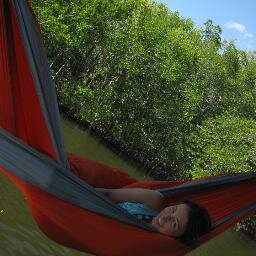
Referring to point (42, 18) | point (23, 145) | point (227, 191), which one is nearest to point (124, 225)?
point (23, 145)

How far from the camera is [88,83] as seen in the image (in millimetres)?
19125

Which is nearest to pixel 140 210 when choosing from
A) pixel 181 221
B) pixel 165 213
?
pixel 165 213

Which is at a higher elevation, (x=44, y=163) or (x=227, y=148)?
(x=227, y=148)

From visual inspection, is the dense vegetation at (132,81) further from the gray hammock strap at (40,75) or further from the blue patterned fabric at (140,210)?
the gray hammock strap at (40,75)

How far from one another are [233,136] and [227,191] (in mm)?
12013

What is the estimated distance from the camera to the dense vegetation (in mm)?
16922

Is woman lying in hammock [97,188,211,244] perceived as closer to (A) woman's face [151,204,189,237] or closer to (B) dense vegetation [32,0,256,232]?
(A) woman's face [151,204,189,237]

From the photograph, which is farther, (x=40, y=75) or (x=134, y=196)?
(x=134, y=196)

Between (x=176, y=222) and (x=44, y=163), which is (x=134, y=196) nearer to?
(x=176, y=222)

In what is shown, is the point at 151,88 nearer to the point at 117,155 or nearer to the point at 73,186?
the point at 117,155

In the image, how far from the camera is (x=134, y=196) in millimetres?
3242

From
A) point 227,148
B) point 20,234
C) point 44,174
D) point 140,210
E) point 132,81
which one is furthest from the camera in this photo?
point 132,81

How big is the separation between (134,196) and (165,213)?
25cm

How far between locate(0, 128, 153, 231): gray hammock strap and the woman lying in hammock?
419 mm
